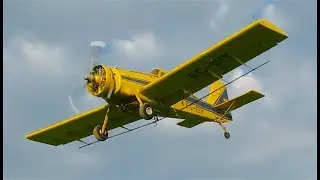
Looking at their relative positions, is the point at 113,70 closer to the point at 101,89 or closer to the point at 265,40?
the point at 101,89

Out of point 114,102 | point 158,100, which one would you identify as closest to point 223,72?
Answer: point 158,100

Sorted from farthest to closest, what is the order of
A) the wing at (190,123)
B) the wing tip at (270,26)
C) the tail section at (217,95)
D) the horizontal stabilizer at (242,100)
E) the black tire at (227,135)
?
the tail section at (217,95)
the black tire at (227,135)
the wing at (190,123)
the horizontal stabilizer at (242,100)
the wing tip at (270,26)

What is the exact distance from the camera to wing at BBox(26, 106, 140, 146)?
2300cm

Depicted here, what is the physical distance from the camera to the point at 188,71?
20109 mm

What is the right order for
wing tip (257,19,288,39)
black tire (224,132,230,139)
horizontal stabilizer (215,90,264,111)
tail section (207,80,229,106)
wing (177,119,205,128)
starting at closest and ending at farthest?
wing tip (257,19,288,39) < horizontal stabilizer (215,90,264,111) < wing (177,119,205,128) < black tire (224,132,230,139) < tail section (207,80,229,106)

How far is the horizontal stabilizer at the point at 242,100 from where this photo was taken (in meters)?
24.1

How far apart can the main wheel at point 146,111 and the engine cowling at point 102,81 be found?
3.73 ft

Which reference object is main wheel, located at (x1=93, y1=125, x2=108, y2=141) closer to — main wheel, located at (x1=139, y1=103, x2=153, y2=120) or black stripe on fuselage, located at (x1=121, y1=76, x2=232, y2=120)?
main wheel, located at (x1=139, y1=103, x2=153, y2=120)

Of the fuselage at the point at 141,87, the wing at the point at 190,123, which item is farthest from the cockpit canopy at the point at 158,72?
the wing at the point at 190,123

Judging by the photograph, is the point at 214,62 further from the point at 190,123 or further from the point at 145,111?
the point at 190,123

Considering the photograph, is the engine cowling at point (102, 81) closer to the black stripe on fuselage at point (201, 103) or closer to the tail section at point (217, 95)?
the black stripe on fuselage at point (201, 103)

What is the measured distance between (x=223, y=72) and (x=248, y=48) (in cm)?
161

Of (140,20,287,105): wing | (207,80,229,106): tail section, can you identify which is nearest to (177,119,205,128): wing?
(207,80,229,106): tail section

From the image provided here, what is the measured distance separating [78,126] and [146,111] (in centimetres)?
545
